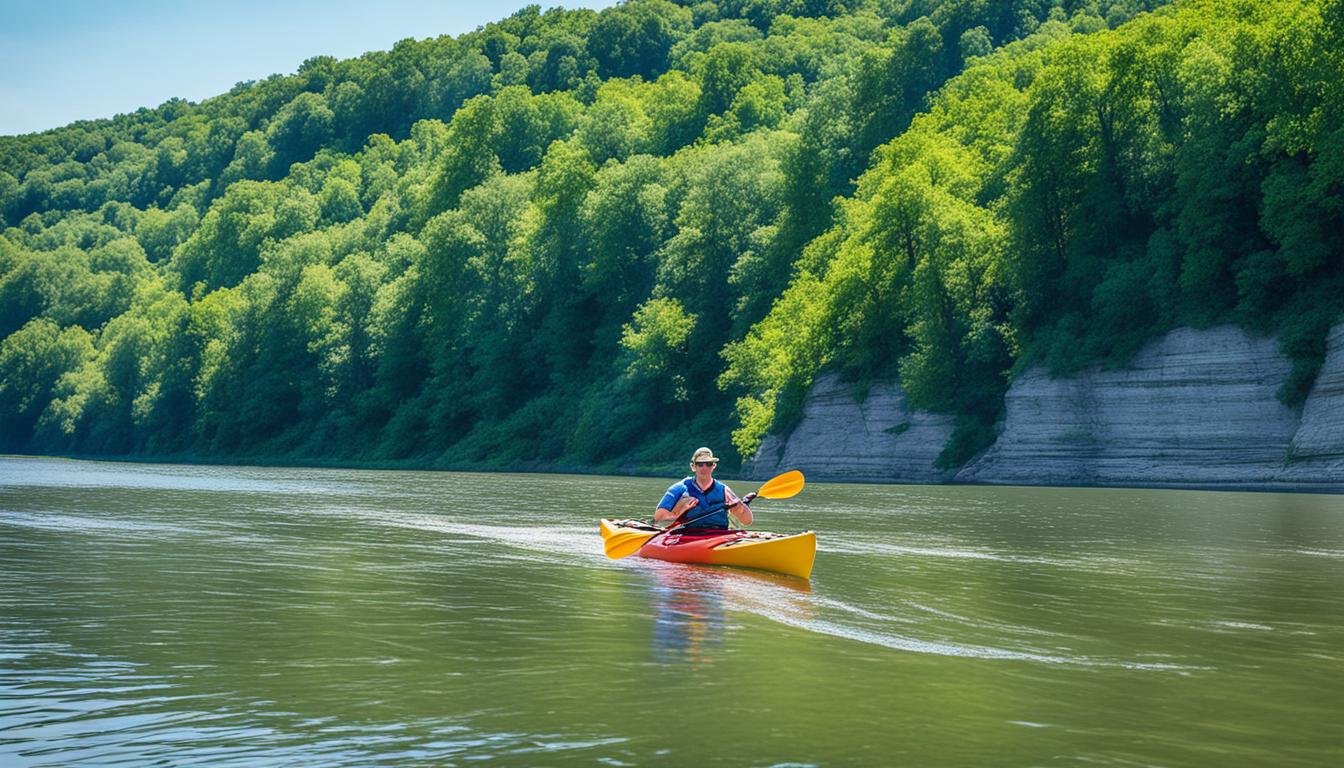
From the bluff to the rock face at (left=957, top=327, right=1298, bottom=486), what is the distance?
0.13 feet

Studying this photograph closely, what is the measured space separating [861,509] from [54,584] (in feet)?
79.0

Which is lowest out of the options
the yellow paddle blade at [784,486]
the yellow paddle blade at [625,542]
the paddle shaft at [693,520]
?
the yellow paddle blade at [625,542]

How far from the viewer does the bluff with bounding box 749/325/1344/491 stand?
47.2 metres

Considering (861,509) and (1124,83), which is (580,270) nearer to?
(1124,83)

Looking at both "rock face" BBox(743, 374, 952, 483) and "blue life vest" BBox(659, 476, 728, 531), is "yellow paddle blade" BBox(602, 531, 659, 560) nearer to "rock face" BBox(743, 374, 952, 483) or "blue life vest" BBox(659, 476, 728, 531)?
"blue life vest" BBox(659, 476, 728, 531)

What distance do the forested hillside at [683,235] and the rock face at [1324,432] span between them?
52.0 inches

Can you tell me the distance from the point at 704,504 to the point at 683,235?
205 feet

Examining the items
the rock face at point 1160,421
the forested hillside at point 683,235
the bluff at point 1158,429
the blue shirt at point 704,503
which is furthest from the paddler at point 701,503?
the forested hillside at point 683,235

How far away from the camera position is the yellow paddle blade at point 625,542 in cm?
2302

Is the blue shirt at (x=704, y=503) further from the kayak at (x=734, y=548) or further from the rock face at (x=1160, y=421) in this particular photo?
the rock face at (x=1160, y=421)

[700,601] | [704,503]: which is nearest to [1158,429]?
[704,503]

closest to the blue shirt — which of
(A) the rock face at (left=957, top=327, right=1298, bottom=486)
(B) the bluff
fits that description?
(B) the bluff

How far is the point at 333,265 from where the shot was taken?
119m

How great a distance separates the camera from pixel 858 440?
64.1 meters
